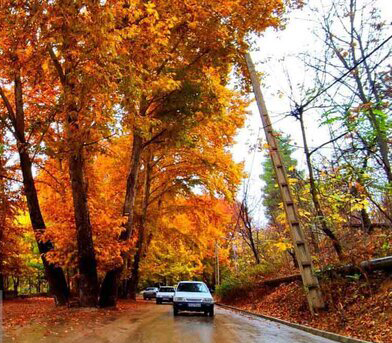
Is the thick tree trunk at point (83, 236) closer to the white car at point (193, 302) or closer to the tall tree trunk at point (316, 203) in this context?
the white car at point (193, 302)

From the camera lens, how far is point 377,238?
13.3 metres

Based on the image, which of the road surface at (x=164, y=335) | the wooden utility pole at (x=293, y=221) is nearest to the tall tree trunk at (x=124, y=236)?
the road surface at (x=164, y=335)

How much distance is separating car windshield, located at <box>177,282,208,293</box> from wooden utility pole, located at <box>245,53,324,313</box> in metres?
7.09

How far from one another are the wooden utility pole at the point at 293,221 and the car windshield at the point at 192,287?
7.09 meters

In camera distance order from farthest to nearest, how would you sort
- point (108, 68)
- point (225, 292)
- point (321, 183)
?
point (225, 292) → point (321, 183) → point (108, 68)

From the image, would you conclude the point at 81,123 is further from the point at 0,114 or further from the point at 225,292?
the point at 225,292

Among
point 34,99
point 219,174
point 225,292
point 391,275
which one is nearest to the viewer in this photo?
point 391,275

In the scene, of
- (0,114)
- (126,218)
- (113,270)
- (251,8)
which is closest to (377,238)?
(251,8)

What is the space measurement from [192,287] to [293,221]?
789cm

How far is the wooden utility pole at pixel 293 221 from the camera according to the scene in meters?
12.0

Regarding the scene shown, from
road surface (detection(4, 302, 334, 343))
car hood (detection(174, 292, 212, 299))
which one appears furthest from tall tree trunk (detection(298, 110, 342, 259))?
car hood (detection(174, 292, 212, 299))

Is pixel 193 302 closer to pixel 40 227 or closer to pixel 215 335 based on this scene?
pixel 215 335

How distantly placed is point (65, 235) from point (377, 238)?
11362mm

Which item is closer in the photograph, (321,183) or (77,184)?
(321,183)
